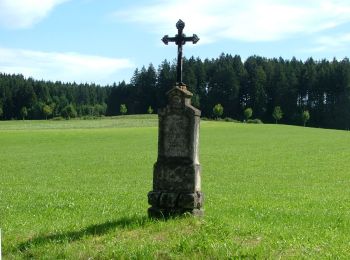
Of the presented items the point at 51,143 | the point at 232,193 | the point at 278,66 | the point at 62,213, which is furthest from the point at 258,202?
the point at 278,66

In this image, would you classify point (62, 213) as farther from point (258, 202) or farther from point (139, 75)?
point (139, 75)

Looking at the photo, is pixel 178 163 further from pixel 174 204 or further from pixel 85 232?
pixel 85 232

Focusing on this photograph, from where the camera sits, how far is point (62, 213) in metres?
12.3

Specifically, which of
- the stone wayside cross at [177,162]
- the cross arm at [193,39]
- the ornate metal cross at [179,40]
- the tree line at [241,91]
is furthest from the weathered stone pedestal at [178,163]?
the tree line at [241,91]

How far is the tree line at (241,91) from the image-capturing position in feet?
415

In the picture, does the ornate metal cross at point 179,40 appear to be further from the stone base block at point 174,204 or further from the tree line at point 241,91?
the tree line at point 241,91

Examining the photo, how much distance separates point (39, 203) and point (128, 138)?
156ft

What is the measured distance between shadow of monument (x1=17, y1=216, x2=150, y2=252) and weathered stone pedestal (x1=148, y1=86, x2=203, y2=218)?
564mm

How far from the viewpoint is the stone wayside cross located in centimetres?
1007

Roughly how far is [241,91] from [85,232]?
125 m

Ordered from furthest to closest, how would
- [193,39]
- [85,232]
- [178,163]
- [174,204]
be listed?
[193,39] < [178,163] < [174,204] < [85,232]

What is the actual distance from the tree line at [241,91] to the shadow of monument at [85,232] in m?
107

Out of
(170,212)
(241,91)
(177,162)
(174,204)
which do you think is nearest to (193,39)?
(177,162)

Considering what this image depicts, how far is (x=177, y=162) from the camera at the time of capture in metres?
10.2
